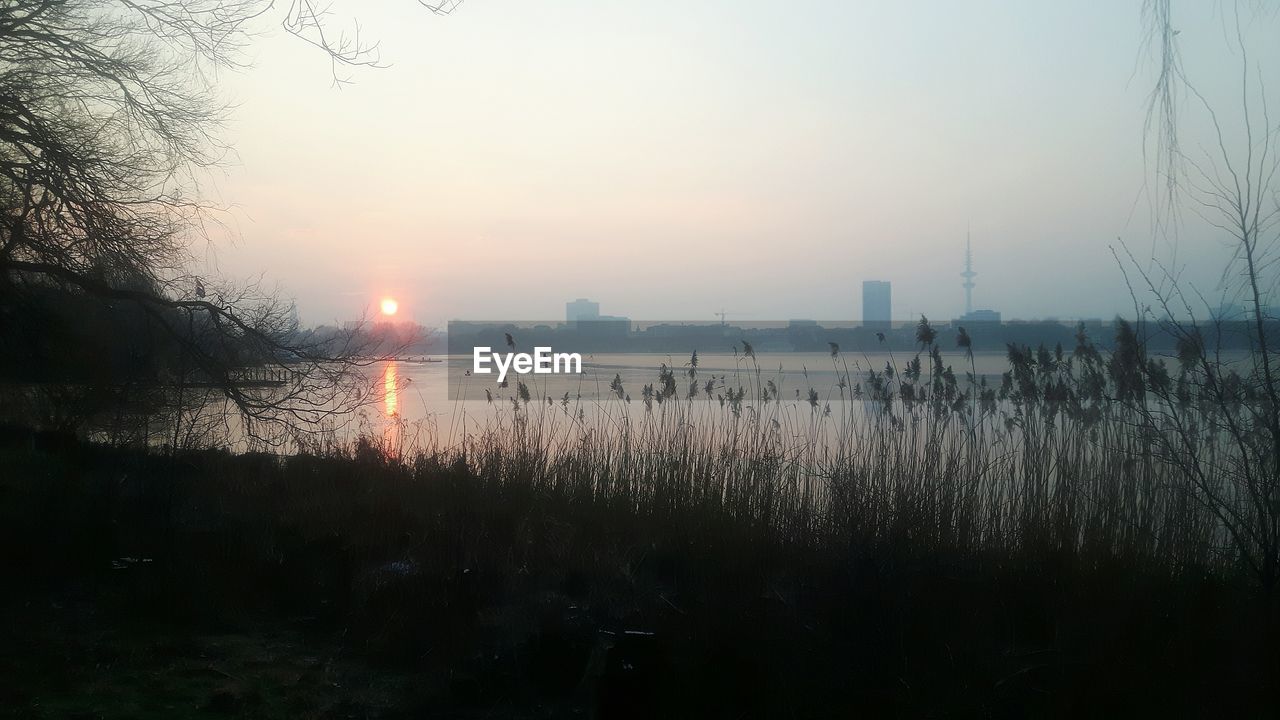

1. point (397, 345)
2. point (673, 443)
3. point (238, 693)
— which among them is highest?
point (397, 345)

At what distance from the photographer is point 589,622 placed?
17.4 feet

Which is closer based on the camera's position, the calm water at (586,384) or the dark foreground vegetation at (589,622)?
the dark foreground vegetation at (589,622)

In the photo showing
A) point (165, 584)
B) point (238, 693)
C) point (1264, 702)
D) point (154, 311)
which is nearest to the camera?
point (1264, 702)

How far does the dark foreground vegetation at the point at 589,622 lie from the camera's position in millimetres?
4621

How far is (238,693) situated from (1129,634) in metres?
4.77

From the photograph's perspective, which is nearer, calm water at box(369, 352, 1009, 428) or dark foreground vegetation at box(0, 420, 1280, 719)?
dark foreground vegetation at box(0, 420, 1280, 719)

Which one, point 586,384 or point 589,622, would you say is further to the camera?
point 586,384

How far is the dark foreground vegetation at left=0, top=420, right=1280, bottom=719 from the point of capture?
462cm

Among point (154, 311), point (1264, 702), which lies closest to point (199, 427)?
point (154, 311)

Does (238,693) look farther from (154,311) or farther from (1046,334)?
(1046,334)

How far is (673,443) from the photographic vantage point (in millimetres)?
9234

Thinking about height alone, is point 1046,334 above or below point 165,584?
above

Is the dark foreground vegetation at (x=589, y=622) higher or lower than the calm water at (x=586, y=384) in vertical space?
lower

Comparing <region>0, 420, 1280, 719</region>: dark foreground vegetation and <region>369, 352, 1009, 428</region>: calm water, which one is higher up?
<region>369, 352, 1009, 428</region>: calm water
